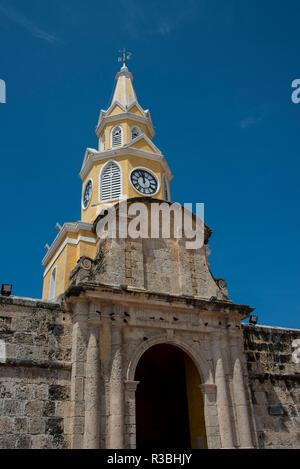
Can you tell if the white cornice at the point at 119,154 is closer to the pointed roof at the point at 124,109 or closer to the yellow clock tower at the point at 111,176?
the yellow clock tower at the point at 111,176

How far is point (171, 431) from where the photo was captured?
1653 cm

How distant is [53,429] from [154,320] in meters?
4.15

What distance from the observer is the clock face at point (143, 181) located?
71.0 feet

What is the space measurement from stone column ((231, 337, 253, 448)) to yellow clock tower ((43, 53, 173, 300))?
7863 mm

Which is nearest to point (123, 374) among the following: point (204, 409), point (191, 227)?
point (204, 409)

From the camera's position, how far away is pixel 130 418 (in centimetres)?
1177

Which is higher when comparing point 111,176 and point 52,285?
point 111,176

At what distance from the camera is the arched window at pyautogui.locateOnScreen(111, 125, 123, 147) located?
23759 millimetres

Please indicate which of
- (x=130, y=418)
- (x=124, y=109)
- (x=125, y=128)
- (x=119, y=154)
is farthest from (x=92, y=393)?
(x=124, y=109)

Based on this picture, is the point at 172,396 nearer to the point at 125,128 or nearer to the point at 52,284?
the point at 52,284

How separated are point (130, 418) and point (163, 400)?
18.9 ft

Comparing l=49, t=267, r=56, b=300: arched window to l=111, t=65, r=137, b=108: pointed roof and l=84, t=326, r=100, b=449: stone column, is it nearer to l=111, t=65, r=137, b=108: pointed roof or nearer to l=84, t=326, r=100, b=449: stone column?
l=84, t=326, r=100, b=449: stone column
